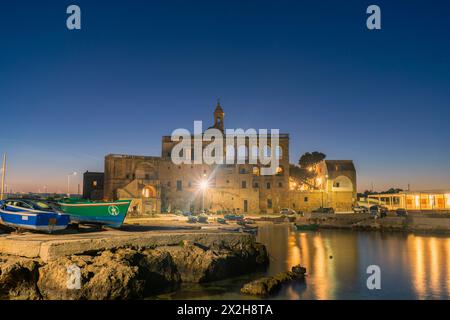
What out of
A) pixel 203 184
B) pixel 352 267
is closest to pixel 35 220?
pixel 352 267

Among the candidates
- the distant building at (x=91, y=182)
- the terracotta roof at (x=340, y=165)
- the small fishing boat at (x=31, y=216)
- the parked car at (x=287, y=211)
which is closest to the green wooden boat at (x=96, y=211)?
the small fishing boat at (x=31, y=216)

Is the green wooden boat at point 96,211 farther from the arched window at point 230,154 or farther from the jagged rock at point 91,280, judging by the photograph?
the arched window at point 230,154

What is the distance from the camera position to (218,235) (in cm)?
1952

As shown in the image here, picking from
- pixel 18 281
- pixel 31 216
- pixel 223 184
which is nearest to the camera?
pixel 18 281

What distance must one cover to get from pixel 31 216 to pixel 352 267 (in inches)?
724

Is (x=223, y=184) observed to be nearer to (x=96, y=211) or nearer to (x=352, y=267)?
(x=352, y=267)

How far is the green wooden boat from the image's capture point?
20.3m

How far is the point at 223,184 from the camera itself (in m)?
59.8

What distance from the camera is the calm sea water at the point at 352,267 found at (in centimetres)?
1608

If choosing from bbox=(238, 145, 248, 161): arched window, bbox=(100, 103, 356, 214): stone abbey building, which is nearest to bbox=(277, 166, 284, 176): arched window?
bbox=(100, 103, 356, 214): stone abbey building

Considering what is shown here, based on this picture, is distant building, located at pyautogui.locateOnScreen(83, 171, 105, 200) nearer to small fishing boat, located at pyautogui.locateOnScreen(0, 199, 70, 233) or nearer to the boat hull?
small fishing boat, located at pyautogui.locateOnScreen(0, 199, 70, 233)

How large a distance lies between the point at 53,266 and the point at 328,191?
55942mm
